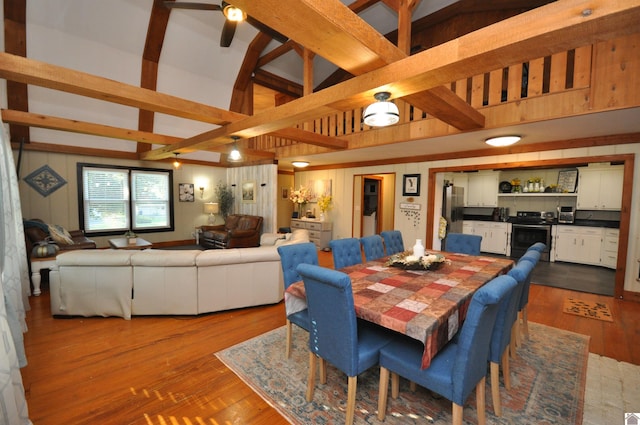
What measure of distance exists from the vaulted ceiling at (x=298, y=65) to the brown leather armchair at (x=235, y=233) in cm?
170

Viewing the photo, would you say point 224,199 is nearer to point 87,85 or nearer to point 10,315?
point 87,85

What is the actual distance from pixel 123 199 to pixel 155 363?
5865mm

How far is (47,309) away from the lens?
343cm

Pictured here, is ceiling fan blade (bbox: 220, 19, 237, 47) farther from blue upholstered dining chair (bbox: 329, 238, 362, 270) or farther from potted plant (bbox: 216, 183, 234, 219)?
potted plant (bbox: 216, 183, 234, 219)

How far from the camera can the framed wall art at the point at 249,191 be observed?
25.2 feet

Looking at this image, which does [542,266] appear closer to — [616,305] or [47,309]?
[616,305]

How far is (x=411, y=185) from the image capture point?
607 centimetres

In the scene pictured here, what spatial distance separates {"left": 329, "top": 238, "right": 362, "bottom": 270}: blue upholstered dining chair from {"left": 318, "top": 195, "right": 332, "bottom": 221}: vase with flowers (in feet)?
14.3

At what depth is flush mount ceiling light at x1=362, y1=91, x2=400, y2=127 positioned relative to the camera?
2.17 m

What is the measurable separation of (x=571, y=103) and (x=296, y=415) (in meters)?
4.09

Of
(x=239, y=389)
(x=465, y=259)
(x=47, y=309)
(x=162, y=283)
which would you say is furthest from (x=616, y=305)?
(x=47, y=309)

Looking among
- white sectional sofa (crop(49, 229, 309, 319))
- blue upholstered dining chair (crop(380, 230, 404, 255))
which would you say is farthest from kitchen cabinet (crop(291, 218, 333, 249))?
white sectional sofa (crop(49, 229, 309, 319))

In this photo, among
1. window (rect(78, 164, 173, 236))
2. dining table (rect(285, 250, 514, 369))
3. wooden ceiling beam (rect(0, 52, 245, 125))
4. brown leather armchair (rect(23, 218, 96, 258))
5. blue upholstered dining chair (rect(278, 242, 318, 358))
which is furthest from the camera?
window (rect(78, 164, 173, 236))

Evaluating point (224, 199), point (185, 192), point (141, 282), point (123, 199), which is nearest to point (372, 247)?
point (141, 282)
